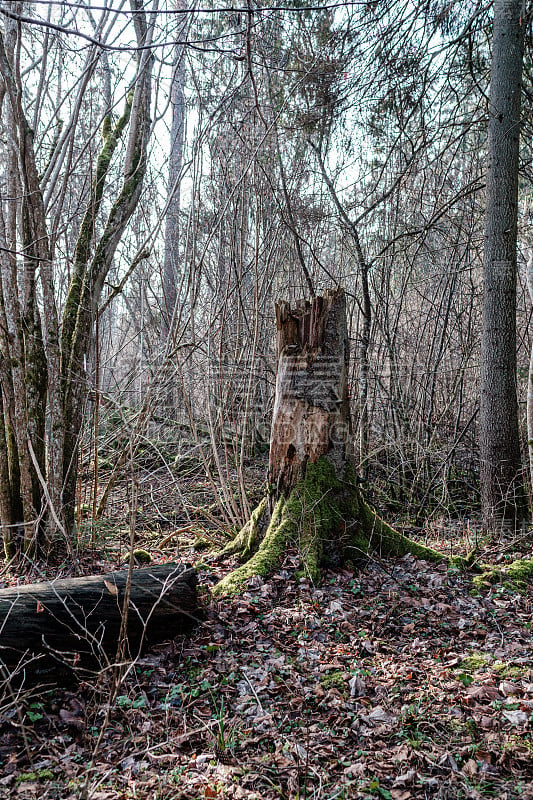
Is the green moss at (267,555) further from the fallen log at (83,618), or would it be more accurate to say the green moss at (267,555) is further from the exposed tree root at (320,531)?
the fallen log at (83,618)

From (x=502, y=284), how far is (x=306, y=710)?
4.46 m

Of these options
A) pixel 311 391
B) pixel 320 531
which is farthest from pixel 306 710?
pixel 311 391

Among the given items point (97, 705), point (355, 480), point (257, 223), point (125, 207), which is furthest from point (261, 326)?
point (97, 705)

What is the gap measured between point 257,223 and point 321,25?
3.19 metres

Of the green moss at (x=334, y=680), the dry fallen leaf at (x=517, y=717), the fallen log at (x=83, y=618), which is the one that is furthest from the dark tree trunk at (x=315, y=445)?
the dry fallen leaf at (x=517, y=717)

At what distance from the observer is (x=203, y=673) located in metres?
3.17

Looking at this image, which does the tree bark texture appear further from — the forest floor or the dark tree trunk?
the forest floor

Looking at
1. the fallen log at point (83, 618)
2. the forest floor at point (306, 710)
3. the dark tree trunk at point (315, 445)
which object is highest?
the dark tree trunk at point (315, 445)

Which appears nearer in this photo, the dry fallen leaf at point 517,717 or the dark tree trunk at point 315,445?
the dry fallen leaf at point 517,717

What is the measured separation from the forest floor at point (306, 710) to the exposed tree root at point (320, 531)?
10.1 inches

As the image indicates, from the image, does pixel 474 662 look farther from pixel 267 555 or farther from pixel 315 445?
pixel 315 445

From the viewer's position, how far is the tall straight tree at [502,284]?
5535 mm

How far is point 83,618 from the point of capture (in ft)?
10.6

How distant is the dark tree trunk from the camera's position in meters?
4.40
